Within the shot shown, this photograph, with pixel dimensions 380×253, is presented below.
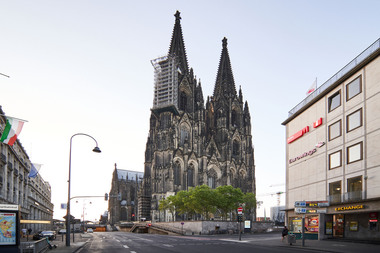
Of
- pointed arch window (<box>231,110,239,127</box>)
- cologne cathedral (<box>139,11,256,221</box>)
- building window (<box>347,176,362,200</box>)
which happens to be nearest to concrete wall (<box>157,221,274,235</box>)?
cologne cathedral (<box>139,11,256,221</box>)

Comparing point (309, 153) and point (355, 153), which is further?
point (309, 153)

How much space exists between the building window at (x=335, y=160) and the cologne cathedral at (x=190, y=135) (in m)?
65.7

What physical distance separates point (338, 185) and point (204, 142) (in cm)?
7789

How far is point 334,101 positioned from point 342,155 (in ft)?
19.1

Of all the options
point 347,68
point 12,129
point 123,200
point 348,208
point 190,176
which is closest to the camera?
point 12,129

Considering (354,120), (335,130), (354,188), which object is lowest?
(354,188)

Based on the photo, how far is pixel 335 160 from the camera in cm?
3697

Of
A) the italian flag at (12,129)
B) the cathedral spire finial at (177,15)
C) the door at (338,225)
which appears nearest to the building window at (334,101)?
the door at (338,225)

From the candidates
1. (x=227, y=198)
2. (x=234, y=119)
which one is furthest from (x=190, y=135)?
(x=227, y=198)

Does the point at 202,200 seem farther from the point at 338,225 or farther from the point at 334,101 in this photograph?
the point at 334,101

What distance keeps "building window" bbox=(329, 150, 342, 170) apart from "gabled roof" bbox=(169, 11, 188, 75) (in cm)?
8422

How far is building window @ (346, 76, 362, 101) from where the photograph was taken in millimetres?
33866

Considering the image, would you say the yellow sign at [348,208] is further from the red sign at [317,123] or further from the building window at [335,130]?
the red sign at [317,123]

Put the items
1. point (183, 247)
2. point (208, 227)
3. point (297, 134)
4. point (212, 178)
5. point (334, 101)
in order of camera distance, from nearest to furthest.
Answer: point (183, 247)
point (334, 101)
point (297, 134)
point (208, 227)
point (212, 178)
